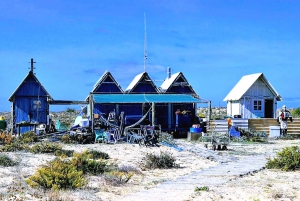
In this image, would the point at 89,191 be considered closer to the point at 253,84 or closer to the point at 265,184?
the point at 265,184

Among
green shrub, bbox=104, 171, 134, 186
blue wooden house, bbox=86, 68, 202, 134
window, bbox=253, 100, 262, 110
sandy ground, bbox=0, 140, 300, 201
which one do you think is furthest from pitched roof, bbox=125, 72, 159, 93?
green shrub, bbox=104, 171, 134, 186

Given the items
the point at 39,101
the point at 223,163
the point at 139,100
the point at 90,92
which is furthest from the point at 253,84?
the point at 223,163

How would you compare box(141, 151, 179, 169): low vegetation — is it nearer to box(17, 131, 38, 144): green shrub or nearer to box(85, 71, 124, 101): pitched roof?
box(17, 131, 38, 144): green shrub

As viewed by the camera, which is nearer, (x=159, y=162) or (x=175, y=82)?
(x=159, y=162)

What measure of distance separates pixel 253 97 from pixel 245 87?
86cm

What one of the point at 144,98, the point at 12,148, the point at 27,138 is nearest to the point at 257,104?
the point at 144,98

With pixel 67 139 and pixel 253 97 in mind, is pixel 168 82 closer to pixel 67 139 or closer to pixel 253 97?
pixel 253 97

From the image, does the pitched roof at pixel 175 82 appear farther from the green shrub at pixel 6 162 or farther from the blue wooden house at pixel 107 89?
the green shrub at pixel 6 162

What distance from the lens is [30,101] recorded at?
2686 cm

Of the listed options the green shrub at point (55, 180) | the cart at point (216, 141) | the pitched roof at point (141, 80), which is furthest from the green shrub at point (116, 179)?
the pitched roof at point (141, 80)

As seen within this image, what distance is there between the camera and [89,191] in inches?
364

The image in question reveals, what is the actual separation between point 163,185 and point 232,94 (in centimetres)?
2161

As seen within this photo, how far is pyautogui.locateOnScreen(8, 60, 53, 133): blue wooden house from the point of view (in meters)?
26.7

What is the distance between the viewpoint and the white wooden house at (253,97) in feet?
97.1
